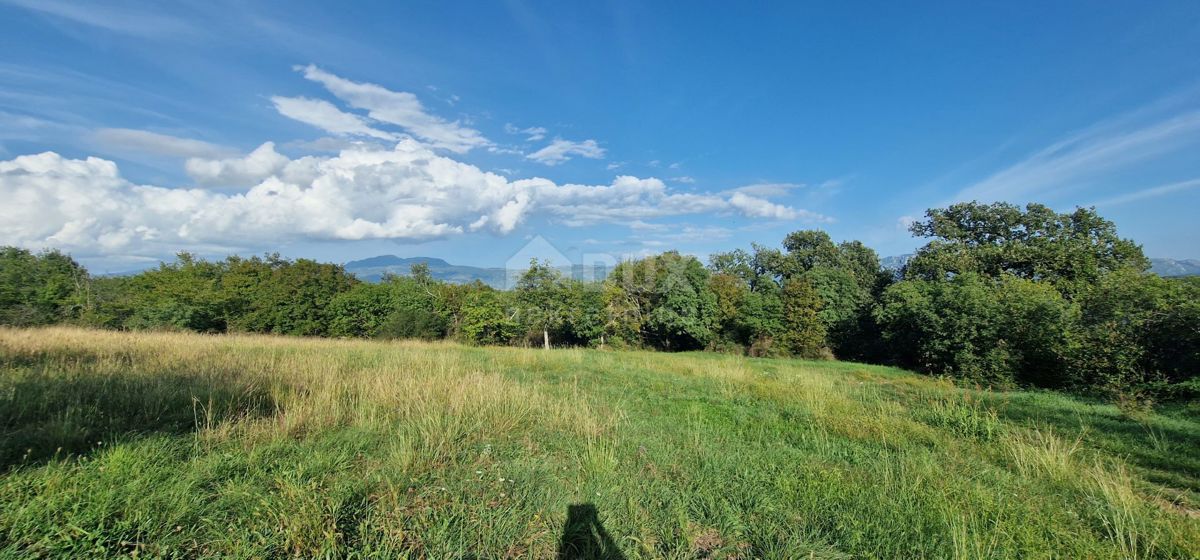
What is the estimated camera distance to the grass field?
2924 millimetres

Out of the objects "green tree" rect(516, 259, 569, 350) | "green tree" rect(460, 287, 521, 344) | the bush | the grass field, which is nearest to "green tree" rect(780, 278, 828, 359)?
"green tree" rect(516, 259, 569, 350)

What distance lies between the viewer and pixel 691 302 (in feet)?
107

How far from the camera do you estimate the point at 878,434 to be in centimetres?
614

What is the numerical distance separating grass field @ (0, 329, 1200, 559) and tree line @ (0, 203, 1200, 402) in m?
16.2

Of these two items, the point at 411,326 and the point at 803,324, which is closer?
the point at 411,326

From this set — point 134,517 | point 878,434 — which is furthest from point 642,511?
point 878,434

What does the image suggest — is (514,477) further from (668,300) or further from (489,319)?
(668,300)

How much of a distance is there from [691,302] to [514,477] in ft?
97.0

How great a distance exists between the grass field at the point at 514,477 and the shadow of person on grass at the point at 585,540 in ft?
0.05

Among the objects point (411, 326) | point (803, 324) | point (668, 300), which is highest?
point (668, 300)

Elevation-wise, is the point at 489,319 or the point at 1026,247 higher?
the point at 1026,247

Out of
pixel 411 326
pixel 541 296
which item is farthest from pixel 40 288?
pixel 541 296

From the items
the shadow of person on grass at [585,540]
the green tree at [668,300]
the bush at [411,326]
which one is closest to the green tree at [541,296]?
the green tree at [668,300]

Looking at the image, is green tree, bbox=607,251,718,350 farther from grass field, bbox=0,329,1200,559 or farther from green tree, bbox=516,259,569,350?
grass field, bbox=0,329,1200,559
